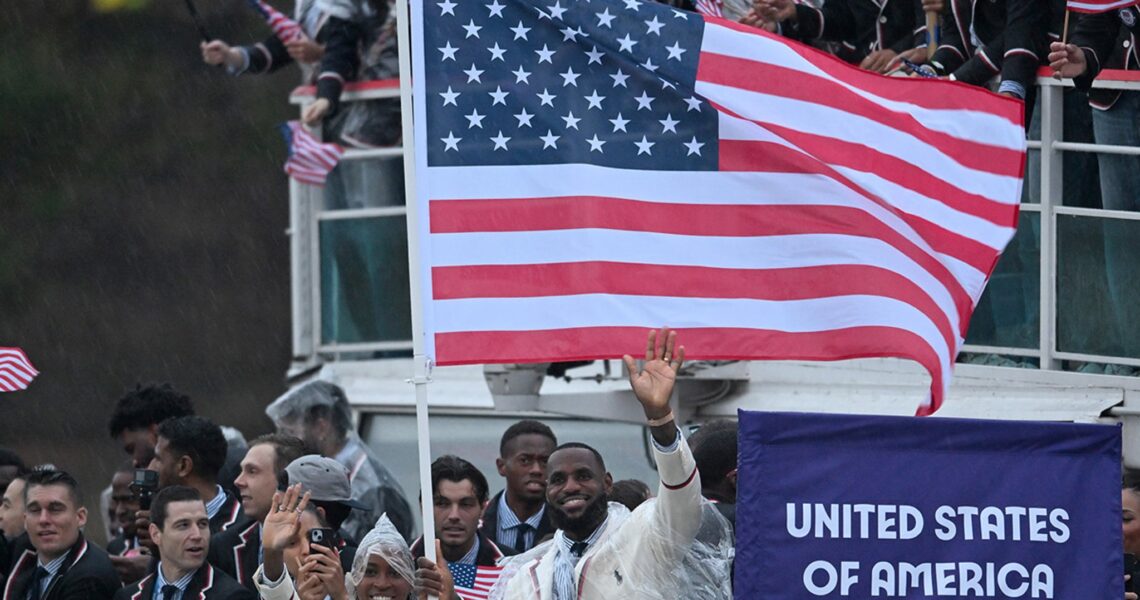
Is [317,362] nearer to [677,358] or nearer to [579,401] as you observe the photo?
[579,401]

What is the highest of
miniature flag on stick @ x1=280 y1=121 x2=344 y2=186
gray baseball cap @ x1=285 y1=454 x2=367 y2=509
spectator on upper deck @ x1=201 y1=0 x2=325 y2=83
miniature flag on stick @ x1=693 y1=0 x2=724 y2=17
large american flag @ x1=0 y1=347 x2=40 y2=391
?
spectator on upper deck @ x1=201 y1=0 x2=325 y2=83

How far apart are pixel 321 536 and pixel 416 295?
126 centimetres

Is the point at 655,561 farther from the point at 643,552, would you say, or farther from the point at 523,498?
the point at 523,498

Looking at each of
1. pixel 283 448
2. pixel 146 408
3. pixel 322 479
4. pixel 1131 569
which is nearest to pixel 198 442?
pixel 283 448

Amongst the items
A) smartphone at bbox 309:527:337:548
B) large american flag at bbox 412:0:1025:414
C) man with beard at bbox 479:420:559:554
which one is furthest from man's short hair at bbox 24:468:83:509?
large american flag at bbox 412:0:1025:414

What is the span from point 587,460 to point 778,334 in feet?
2.65

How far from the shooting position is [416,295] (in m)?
7.66

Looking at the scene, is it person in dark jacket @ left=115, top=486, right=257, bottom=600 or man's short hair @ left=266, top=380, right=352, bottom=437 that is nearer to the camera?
person in dark jacket @ left=115, top=486, right=257, bottom=600

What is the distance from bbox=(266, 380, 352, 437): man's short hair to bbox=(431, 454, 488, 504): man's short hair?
8.49 feet

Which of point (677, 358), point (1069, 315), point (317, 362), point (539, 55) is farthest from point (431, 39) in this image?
point (317, 362)

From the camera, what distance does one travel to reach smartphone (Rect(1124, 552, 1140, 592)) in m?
8.31

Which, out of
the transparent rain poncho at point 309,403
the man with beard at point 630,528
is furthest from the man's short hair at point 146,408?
the man with beard at point 630,528

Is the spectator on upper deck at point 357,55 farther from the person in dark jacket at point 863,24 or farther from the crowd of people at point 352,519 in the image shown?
the person in dark jacket at point 863,24

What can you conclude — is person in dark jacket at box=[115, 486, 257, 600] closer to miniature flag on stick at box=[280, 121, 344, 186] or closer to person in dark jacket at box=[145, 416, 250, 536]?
person in dark jacket at box=[145, 416, 250, 536]
